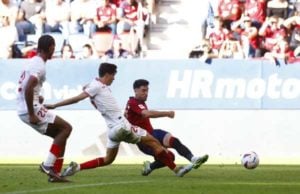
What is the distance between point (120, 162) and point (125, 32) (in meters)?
4.26

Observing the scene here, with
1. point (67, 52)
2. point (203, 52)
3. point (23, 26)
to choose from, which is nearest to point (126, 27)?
point (67, 52)

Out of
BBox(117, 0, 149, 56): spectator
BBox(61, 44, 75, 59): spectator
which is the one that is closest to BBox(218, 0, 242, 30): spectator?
BBox(117, 0, 149, 56): spectator

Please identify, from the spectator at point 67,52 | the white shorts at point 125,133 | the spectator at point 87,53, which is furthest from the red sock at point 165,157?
the spectator at point 67,52

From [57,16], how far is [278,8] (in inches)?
217

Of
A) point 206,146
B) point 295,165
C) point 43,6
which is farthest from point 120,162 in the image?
point 43,6

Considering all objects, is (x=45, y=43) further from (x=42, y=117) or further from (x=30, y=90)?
(x=42, y=117)

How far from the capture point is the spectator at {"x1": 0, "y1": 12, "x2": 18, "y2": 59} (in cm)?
2561

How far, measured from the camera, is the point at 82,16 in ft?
87.7

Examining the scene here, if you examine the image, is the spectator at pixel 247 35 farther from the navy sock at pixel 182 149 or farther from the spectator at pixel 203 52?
the navy sock at pixel 182 149

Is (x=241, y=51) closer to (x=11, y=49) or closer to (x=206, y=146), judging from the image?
(x=206, y=146)

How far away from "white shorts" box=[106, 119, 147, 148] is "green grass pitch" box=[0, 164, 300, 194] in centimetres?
60

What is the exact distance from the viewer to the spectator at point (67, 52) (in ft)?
83.7

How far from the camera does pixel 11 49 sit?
25672 mm

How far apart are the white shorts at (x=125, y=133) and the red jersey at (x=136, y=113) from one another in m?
0.63
